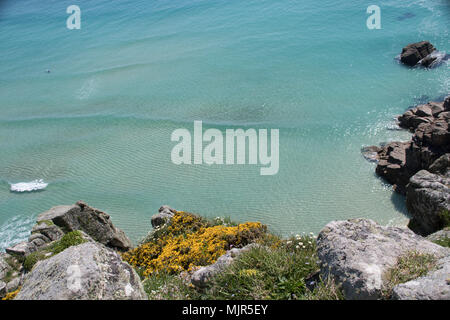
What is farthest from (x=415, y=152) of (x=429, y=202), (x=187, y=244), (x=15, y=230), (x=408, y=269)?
(x=15, y=230)

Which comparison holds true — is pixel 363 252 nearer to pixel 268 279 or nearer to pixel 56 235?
pixel 268 279

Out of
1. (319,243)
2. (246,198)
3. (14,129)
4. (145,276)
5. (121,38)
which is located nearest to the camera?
(319,243)

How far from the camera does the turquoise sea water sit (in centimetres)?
1945

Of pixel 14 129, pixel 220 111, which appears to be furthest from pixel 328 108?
pixel 14 129

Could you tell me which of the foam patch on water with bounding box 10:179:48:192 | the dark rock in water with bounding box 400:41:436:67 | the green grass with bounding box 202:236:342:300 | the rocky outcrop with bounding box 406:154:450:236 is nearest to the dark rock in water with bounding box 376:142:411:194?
the rocky outcrop with bounding box 406:154:450:236

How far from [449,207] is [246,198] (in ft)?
29.2

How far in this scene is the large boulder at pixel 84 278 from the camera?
654 centimetres

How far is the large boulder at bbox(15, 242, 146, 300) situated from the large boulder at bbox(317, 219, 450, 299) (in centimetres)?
376

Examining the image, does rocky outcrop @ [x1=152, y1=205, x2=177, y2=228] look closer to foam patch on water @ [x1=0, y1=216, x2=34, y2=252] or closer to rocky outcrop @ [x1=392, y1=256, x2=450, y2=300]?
foam patch on water @ [x1=0, y1=216, x2=34, y2=252]

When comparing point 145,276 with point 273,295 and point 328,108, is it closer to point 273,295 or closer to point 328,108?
point 273,295

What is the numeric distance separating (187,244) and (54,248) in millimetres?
4212

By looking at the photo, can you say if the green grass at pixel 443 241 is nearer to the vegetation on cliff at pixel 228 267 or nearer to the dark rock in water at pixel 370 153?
the vegetation on cliff at pixel 228 267

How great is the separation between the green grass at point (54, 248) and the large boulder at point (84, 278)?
4.14 m
